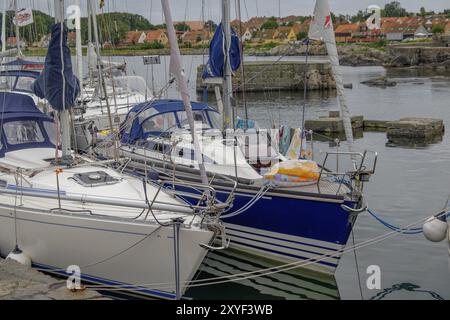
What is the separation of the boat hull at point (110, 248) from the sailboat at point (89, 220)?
0.02 meters

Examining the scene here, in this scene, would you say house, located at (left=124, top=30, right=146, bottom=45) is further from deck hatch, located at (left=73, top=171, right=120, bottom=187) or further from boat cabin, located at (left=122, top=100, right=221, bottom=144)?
deck hatch, located at (left=73, top=171, right=120, bottom=187)

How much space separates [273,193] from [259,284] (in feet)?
5.58

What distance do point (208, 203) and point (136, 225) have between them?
1.14 metres

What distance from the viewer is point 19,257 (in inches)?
394

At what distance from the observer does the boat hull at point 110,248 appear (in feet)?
29.8

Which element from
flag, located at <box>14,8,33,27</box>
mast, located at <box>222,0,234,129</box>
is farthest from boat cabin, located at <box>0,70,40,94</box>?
mast, located at <box>222,0,234,129</box>

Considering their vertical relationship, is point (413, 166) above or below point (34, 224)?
below

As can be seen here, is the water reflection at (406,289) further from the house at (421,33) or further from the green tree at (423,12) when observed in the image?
the green tree at (423,12)

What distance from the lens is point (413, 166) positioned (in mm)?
20750

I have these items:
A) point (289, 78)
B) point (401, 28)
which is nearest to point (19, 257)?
point (289, 78)

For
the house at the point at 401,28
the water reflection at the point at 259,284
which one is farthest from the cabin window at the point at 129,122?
the house at the point at 401,28

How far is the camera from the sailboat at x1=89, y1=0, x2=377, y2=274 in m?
10.6
